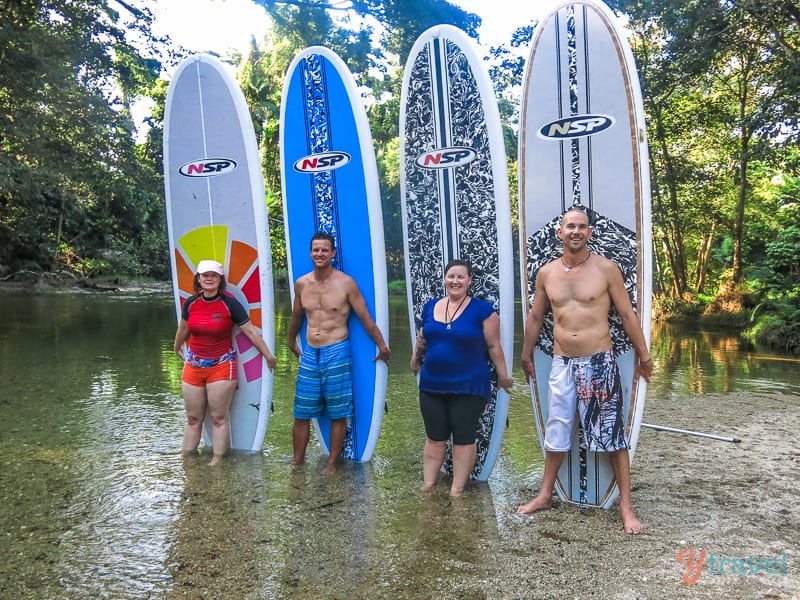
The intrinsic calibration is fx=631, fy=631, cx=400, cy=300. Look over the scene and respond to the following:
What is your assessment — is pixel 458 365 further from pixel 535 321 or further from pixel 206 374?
pixel 206 374

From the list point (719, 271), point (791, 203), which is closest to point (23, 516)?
point (791, 203)

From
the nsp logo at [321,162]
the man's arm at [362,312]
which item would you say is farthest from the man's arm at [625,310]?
the nsp logo at [321,162]

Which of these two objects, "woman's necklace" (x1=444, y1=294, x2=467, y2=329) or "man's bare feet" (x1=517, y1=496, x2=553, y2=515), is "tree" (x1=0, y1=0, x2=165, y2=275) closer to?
"woman's necklace" (x1=444, y1=294, x2=467, y2=329)

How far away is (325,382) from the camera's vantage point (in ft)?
11.9

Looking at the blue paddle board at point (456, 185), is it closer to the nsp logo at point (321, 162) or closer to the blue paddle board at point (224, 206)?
the nsp logo at point (321, 162)

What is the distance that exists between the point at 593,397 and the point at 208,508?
1.86 m

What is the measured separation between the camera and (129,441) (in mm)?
4117

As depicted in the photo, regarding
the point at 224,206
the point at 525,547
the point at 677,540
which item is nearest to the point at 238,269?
the point at 224,206

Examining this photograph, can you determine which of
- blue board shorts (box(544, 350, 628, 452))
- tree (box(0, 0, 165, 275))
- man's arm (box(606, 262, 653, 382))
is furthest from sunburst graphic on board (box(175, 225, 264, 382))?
tree (box(0, 0, 165, 275))

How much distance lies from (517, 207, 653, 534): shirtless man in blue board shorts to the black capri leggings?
0.38 meters

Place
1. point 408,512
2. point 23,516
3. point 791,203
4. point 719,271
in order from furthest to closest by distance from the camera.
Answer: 1. point 719,271
2. point 791,203
3. point 408,512
4. point 23,516

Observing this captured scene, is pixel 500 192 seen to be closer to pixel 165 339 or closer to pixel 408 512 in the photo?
pixel 408 512

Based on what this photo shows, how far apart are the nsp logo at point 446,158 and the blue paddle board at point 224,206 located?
3.60 feet

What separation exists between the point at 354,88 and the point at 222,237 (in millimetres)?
1285
